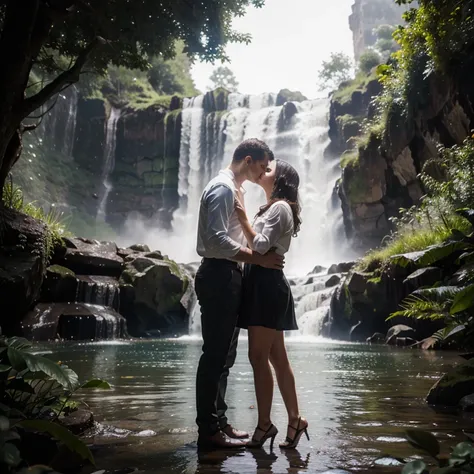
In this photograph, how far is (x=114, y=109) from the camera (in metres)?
36.7

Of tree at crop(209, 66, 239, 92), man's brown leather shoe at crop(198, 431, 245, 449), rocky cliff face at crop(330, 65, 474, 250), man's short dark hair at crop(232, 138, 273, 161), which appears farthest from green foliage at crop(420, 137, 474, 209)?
tree at crop(209, 66, 239, 92)

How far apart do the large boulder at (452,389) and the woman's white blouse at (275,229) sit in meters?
2.20

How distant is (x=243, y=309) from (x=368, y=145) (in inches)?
751

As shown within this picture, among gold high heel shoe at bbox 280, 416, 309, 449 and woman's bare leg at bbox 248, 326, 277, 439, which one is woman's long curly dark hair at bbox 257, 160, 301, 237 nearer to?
woman's bare leg at bbox 248, 326, 277, 439

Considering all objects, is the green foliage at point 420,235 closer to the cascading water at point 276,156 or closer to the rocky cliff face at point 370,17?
the cascading water at point 276,156

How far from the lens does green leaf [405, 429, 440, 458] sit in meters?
1.61

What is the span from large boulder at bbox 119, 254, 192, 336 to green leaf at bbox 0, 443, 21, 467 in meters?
15.4

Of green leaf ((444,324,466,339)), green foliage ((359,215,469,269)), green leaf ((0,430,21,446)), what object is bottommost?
green leaf ((0,430,21,446))

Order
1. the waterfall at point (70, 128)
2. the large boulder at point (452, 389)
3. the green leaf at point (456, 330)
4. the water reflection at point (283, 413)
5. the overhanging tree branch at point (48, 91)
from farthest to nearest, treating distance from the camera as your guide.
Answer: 1. the waterfall at point (70, 128)
2. the overhanging tree branch at point (48, 91)
3. the green leaf at point (456, 330)
4. the large boulder at point (452, 389)
5. the water reflection at point (283, 413)

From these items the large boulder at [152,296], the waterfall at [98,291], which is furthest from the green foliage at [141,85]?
the waterfall at [98,291]

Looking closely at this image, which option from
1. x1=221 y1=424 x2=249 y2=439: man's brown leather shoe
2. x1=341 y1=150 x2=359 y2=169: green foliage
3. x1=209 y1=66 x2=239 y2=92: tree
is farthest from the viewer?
x1=209 y1=66 x2=239 y2=92: tree

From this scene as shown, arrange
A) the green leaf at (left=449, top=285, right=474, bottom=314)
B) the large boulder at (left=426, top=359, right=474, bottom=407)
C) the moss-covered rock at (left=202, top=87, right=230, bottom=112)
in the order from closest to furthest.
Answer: the green leaf at (left=449, top=285, right=474, bottom=314) → the large boulder at (left=426, top=359, right=474, bottom=407) → the moss-covered rock at (left=202, top=87, right=230, bottom=112)

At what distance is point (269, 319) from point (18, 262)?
30.8 feet

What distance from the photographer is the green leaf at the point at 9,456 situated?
4.92ft
